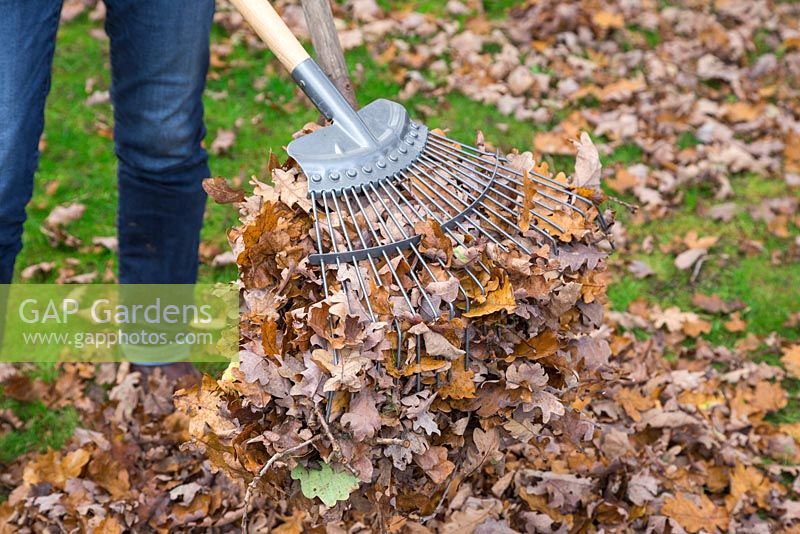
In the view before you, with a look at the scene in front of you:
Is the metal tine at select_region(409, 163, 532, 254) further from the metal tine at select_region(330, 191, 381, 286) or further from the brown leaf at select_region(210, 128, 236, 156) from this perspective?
the brown leaf at select_region(210, 128, 236, 156)

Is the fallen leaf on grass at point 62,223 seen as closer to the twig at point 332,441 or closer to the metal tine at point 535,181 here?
the metal tine at point 535,181

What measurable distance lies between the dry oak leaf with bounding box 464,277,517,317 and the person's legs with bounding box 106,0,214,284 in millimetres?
1205

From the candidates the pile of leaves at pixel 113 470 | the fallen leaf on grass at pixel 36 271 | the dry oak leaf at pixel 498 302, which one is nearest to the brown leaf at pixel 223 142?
the fallen leaf on grass at pixel 36 271

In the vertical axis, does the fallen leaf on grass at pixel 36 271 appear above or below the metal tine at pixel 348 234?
below

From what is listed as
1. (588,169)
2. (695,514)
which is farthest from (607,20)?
(695,514)

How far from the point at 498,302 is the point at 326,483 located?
0.53m

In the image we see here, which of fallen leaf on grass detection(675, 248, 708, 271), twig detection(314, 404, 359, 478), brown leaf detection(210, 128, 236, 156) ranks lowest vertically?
fallen leaf on grass detection(675, 248, 708, 271)

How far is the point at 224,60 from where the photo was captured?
4523 millimetres

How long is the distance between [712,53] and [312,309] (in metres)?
4.02

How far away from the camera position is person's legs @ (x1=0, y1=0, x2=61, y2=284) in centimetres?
189

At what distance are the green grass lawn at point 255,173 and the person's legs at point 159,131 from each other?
1.56 ft

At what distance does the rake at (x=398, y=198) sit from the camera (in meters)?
1.71

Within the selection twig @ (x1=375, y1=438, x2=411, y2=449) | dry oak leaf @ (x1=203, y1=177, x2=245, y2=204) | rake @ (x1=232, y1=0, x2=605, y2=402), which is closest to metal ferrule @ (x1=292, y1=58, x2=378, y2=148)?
rake @ (x1=232, y1=0, x2=605, y2=402)

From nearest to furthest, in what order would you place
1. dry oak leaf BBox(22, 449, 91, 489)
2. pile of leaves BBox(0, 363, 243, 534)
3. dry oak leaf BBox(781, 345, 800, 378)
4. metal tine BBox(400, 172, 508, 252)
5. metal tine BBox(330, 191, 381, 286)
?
metal tine BBox(330, 191, 381, 286) → metal tine BBox(400, 172, 508, 252) → pile of leaves BBox(0, 363, 243, 534) → dry oak leaf BBox(22, 449, 91, 489) → dry oak leaf BBox(781, 345, 800, 378)
